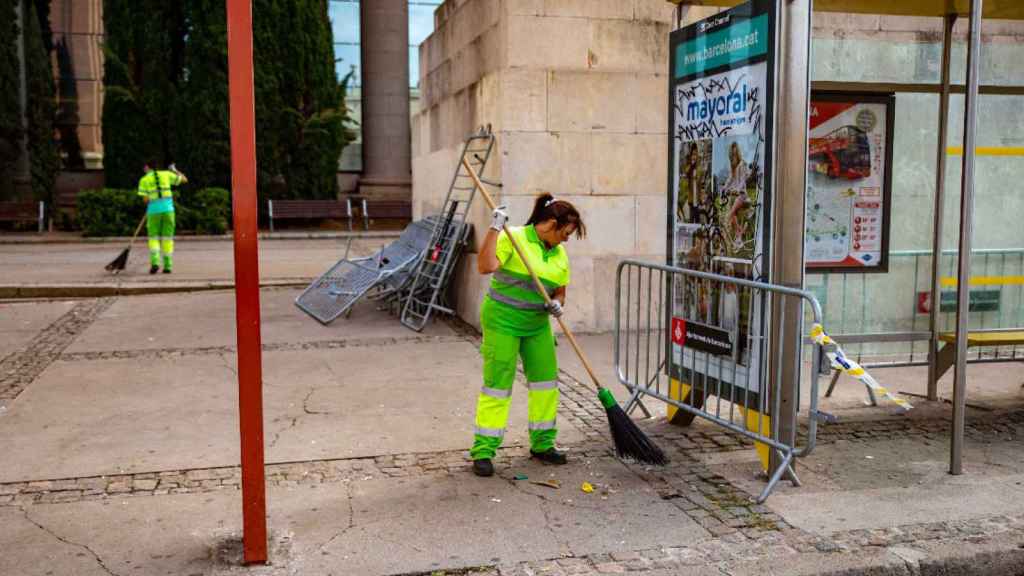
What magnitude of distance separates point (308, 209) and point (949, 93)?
19347 millimetres

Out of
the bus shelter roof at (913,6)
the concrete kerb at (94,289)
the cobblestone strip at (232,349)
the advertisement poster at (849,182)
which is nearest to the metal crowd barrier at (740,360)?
the advertisement poster at (849,182)

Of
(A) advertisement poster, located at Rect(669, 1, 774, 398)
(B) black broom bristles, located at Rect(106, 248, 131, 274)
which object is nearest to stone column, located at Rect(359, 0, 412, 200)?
(B) black broom bristles, located at Rect(106, 248, 131, 274)

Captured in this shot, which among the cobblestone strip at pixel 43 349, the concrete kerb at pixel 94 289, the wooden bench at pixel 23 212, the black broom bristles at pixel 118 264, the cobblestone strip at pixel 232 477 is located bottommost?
the cobblestone strip at pixel 232 477

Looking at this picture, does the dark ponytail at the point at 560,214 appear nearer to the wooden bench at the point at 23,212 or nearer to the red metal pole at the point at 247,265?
the red metal pole at the point at 247,265

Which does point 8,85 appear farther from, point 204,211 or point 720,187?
point 720,187

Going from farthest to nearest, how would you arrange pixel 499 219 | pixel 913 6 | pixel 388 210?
pixel 388 210 < pixel 913 6 < pixel 499 219

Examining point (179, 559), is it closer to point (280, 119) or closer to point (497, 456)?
point (497, 456)

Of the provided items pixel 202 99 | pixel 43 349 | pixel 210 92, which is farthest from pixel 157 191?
pixel 210 92

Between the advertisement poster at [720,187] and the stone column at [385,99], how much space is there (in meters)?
19.8

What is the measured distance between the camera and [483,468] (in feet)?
17.4

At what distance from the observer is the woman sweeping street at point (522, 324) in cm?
538

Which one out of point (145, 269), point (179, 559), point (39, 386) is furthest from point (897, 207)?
point (145, 269)

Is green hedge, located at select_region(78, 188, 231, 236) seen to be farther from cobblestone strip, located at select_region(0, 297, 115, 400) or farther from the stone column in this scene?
cobblestone strip, located at select_region(0, 297, 115, 400)

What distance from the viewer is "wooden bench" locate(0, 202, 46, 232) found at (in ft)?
75.6
